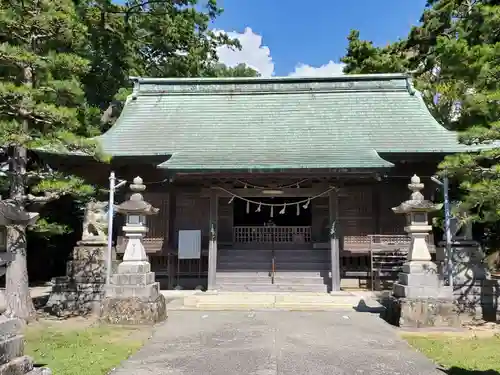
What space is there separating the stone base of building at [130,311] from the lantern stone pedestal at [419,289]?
16.7ft

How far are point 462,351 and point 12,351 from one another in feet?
20.8

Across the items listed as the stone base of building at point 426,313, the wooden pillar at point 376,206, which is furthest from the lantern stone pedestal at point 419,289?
the wooden pillar at point 376,206

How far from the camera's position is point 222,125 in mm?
15180

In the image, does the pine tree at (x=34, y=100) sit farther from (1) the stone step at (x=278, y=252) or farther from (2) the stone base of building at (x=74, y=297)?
(1) the stone step at (x=278, y=252)

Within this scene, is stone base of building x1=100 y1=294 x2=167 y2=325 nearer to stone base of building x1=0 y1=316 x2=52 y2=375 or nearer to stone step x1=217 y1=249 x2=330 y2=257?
stone base of building x1=0 y1=316 x2=52 y2=375

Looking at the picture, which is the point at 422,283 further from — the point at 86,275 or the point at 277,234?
the point at 86,275

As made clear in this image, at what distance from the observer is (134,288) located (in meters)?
8.98

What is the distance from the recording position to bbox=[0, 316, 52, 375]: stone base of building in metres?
4.11

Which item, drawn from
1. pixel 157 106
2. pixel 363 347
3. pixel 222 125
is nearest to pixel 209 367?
pixel 363 347

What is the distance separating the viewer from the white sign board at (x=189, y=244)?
13438 millimetres

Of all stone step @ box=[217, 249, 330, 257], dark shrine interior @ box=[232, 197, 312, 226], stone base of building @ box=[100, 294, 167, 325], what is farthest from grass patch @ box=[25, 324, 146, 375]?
dark shrine interior @ box=[232, 197, 312, 226]

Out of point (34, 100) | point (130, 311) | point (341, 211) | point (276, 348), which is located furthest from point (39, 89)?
point (341, 211)

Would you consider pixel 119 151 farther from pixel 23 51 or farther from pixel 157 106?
pixel 23 51

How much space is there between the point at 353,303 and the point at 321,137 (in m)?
5.55
